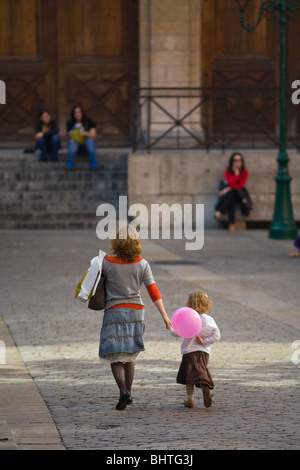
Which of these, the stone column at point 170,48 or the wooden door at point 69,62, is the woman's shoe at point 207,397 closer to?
the stone column at point 170,48

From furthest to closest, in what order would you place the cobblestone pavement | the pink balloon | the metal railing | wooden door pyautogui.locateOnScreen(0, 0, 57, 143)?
wooden door pyautogui.locateOnScreen(0, 0, 57, 143) → the metal railing → the pink balloon → the cobblestone pavement

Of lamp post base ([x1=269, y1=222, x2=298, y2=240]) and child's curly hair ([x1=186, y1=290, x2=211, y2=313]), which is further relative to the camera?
lamp post base ([x1=269, y1=222, x2=298, y2=240])

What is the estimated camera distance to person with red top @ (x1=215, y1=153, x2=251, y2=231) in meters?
20.8

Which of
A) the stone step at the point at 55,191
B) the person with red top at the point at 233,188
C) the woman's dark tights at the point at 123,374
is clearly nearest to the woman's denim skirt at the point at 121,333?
the woman's dark tights at the point at 123,374

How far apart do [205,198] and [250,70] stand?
16.0 feet

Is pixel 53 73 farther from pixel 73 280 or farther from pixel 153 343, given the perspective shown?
pixel 153 343

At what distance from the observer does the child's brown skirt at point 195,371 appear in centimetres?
795

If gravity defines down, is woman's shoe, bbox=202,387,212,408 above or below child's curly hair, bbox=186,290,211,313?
below

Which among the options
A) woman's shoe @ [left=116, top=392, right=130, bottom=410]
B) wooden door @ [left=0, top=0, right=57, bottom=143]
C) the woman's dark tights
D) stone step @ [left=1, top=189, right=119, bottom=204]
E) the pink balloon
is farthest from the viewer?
wooden door @ [left=0, top=0, right=57, bottom=143]

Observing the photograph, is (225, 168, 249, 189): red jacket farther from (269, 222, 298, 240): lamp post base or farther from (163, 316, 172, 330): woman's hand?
(163, 316, 172, 330): woman's hand

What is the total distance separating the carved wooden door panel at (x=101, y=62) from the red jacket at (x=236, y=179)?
15.2 feet

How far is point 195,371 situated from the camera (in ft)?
26.2

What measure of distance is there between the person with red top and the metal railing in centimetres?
65

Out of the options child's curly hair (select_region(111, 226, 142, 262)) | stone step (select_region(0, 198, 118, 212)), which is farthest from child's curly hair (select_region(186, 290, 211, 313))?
stone step (select_region(0, 198, 118, 212))
